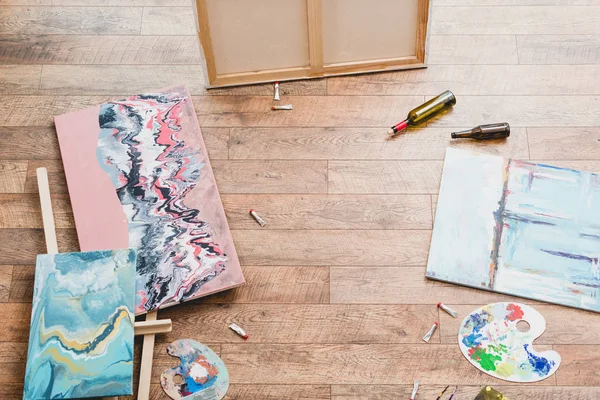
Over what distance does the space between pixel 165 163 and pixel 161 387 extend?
2.01ft

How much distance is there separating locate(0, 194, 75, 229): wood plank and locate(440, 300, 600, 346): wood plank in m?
1.02

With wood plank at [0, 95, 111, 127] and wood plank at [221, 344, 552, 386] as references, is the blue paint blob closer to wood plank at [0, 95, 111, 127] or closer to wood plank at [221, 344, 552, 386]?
wood plank at [221, 344, 552, 386]

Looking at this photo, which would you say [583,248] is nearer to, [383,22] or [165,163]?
[383,22]

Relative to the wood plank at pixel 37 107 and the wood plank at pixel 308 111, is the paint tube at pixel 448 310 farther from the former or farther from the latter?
the wood plank at pixel 37 107

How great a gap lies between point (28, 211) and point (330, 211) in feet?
2.68

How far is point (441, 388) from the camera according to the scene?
187 centimetres

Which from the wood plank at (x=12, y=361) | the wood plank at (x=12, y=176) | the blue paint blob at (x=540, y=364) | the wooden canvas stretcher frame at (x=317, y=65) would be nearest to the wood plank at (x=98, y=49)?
the wooden canvas stretcher frame at (x=317, y=65)

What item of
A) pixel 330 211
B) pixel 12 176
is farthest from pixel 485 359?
pixel 12 176

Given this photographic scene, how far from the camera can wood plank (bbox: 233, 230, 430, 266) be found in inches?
80.7

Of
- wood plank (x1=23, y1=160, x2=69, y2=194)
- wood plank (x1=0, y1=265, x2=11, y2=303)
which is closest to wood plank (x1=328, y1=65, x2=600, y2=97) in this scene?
wood plank (x1=23, y1=160, x2=69, y2=194)

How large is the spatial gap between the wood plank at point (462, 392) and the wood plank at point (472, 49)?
998mm

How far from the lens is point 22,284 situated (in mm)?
2029

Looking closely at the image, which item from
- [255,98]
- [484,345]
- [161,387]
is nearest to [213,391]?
[161,387]

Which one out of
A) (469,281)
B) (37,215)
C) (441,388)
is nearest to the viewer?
(441,388)
